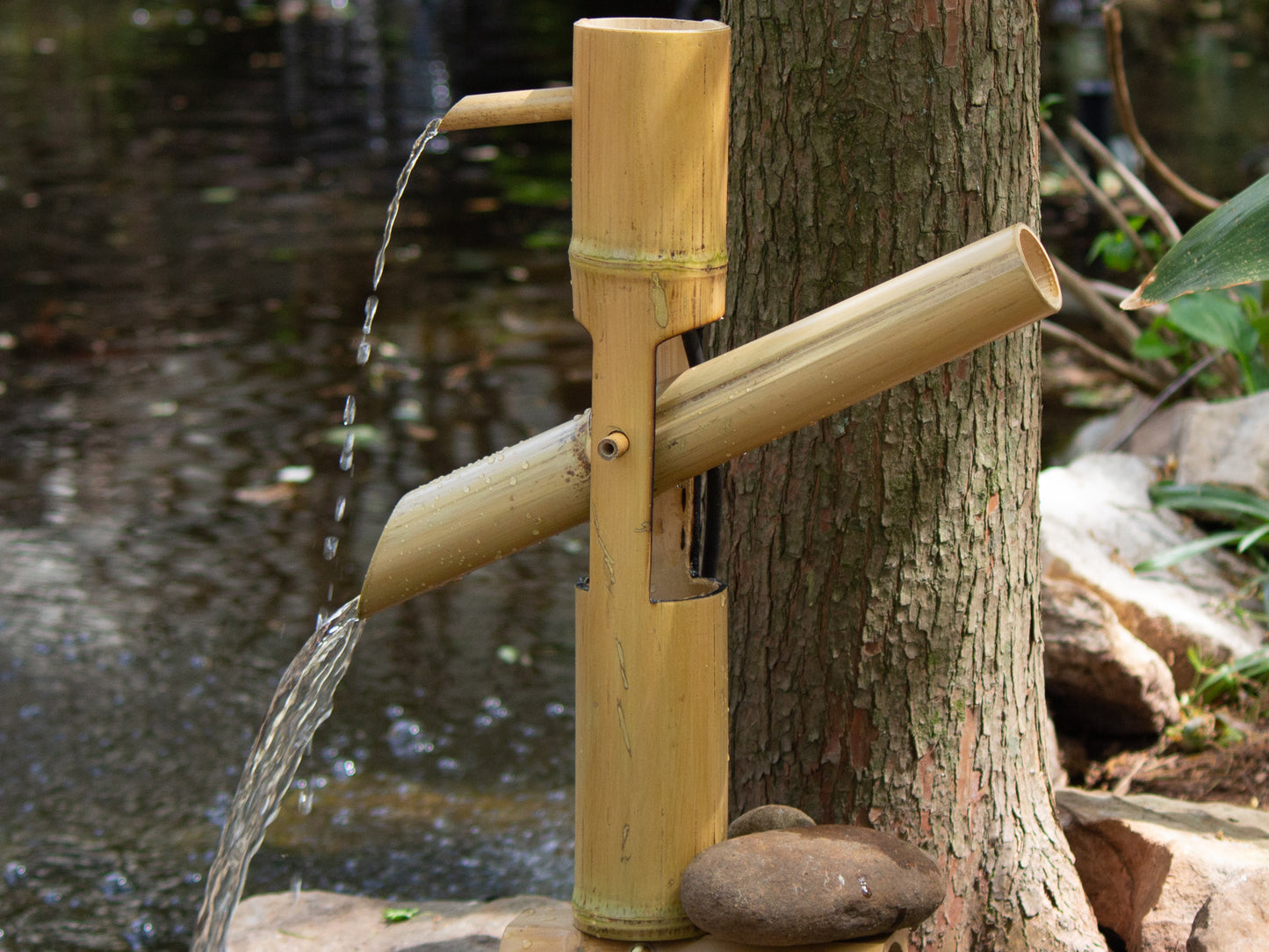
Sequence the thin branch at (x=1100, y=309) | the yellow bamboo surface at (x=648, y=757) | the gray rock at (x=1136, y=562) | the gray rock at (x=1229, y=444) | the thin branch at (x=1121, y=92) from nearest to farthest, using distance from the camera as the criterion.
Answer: the yellow bamboo surface at (x=648, y=757)
the gray rock at (x=1136, y=562)
the gray rock at (x=1229, y=444)
the thin branch at (x=1121, y=92)
the thin branch at (x=1100, y=309)

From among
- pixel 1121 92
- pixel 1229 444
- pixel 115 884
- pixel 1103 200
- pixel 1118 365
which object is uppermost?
pixel 1121 92

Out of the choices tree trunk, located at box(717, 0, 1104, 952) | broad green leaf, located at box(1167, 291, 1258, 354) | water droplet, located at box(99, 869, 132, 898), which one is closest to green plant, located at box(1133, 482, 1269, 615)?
broad green leaf, located at box(1167, 291, 1258, 354)

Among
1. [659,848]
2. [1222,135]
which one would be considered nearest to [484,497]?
[659,848]

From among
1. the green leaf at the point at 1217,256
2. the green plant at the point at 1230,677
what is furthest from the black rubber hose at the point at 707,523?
the green plant at the point at 1230,677

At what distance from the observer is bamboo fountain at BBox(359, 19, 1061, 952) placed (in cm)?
136

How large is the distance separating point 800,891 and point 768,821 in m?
0.21

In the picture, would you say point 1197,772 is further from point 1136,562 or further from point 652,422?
point 652,422

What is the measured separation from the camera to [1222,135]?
853 centimetres

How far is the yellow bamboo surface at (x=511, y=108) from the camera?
1512mm

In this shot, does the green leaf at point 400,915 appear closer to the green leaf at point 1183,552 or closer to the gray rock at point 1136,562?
the gray rock at point 1136,562

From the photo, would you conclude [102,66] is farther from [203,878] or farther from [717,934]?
[717,934]

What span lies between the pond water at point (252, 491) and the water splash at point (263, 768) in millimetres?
592

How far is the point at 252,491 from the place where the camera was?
14.7 feet

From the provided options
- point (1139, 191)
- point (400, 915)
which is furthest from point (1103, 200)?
point (400, 915)
